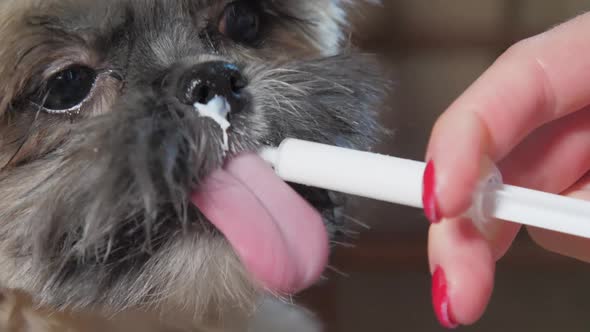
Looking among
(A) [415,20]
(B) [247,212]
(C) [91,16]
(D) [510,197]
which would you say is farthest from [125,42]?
(A) [415,20]

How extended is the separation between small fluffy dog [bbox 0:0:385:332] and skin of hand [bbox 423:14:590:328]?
0.54ft

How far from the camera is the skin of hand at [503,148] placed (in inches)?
23.9

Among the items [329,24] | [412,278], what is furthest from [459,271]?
[412,278]

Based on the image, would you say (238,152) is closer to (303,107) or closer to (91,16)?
(303,107)

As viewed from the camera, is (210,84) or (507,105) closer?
(507,105)

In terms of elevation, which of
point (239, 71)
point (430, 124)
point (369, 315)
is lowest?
point (369, 315)

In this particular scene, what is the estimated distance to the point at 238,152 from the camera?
810 millimetres

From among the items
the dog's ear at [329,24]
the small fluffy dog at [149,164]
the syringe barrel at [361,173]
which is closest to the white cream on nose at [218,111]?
the small fluffy dog at [149,164]

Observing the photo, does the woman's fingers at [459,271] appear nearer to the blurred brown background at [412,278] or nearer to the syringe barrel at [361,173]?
the syringe barrel at [361,173]

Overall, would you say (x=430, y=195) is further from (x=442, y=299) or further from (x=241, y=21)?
(x=241, y=21)

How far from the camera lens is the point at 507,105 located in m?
0.70

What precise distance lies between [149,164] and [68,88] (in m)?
0.24

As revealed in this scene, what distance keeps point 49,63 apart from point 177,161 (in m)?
0.24

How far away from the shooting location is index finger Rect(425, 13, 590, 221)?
60cm
